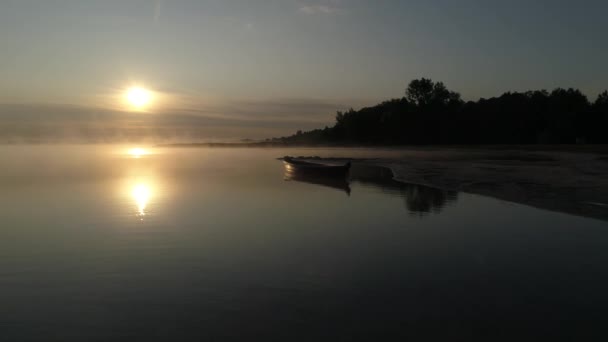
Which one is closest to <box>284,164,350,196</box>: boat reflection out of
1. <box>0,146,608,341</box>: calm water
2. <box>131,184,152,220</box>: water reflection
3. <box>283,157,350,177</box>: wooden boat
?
<box>283,157,350,177</box>: wooden boat

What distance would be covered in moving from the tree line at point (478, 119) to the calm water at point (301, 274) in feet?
259

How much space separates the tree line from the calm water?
259 ft

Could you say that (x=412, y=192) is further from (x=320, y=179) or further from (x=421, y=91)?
(x=421, y=91)

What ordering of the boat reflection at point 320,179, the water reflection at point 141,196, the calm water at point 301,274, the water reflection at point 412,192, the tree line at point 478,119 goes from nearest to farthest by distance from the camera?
the calm water at point 301,274 → the water reflection at point 412,192 → the water reflection at point 141,196 → the boat reflection at point 320,179 → the tree line at point 478,119

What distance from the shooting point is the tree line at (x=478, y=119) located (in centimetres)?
8638

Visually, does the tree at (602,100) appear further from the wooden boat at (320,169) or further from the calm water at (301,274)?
the calm water at (301,274)

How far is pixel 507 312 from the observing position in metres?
8.54

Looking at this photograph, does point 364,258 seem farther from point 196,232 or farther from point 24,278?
point 24,278

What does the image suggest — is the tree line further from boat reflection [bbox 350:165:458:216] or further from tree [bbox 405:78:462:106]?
boat reflection [bbox 350:165:458:216]

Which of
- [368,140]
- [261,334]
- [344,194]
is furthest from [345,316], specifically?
[368,140]

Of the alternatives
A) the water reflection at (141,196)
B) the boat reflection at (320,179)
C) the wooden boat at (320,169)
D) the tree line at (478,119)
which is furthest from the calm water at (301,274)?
the tree line at (478,119)

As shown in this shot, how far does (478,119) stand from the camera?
117 metres

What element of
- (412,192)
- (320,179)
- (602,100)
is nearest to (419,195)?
(412,192)

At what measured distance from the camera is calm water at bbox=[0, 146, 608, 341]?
7961 millimetres
